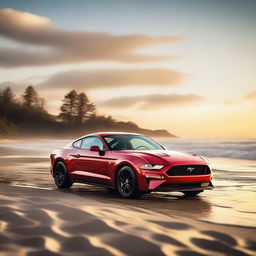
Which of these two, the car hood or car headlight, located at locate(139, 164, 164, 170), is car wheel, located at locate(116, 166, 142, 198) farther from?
the car hood

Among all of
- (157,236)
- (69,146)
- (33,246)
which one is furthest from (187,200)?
(33,246)

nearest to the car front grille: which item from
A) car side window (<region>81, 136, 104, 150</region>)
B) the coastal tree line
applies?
car side window (<region>81, 136, 104, 150</region>)

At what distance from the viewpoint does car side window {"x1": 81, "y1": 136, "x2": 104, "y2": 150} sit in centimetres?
1204

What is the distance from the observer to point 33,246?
17.0 feet

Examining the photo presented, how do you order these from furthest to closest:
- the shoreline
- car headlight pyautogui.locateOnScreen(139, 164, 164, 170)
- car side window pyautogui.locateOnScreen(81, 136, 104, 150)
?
car side window pyautogui.locateOnScreen(81, 136, 104, 150)
car headlight pyautogui.locateOnScreen(139, 164, 164, 170)
the shoreline

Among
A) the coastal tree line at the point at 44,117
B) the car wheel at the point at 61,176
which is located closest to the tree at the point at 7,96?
the coastal tree line at the point at 44,117

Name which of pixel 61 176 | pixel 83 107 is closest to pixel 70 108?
pixel 83 107

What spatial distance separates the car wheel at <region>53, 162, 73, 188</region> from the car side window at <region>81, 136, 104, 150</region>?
35.0 inches

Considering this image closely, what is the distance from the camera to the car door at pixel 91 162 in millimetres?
11531

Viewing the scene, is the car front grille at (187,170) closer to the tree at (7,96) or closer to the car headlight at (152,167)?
the car headlight at (152,167)

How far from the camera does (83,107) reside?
579 feet

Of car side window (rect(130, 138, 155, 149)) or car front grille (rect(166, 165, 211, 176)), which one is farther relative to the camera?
car side window (rect(130, 138, 155, 149))

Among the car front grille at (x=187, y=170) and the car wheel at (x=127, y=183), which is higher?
the car front grille at (x=187, y=170)

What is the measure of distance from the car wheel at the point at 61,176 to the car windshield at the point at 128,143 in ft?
5.25
